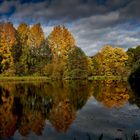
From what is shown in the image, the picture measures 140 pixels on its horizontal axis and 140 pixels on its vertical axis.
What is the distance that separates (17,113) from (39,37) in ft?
224

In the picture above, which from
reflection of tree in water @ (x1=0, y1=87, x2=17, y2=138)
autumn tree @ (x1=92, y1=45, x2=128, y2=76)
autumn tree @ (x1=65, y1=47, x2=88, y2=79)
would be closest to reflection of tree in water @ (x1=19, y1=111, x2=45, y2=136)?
reflection of tree in water @ (x1=0, y1=87, x2=17, y2=138)

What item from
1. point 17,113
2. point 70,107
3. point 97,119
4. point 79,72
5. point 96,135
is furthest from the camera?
point 79,72

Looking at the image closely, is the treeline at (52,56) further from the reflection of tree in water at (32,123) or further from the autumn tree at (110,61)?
the reflection of tree in water at (32,123)

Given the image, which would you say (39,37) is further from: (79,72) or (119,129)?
(119,129)

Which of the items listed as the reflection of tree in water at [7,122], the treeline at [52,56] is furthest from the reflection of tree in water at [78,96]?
the treeline at [52,56]

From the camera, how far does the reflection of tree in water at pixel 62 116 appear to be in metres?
17.5

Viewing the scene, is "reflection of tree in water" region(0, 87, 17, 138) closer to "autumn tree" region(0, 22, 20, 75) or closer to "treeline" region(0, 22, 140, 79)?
A: "treeline" region(0, 22, 140, 79)

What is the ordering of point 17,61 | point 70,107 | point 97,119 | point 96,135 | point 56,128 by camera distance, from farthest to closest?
point 17,61, point 70,107, point 97,119, point 56,128, point 96,135

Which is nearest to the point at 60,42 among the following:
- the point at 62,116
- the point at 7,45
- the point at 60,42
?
the point at 60,42

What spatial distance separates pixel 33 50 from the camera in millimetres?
88188

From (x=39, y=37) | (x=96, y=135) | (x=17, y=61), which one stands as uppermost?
(x=39, y=37)

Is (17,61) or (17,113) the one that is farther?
(17,61)

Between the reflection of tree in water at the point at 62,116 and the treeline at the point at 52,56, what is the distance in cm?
5118

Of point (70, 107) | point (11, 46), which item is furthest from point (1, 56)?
point (70, 107)
